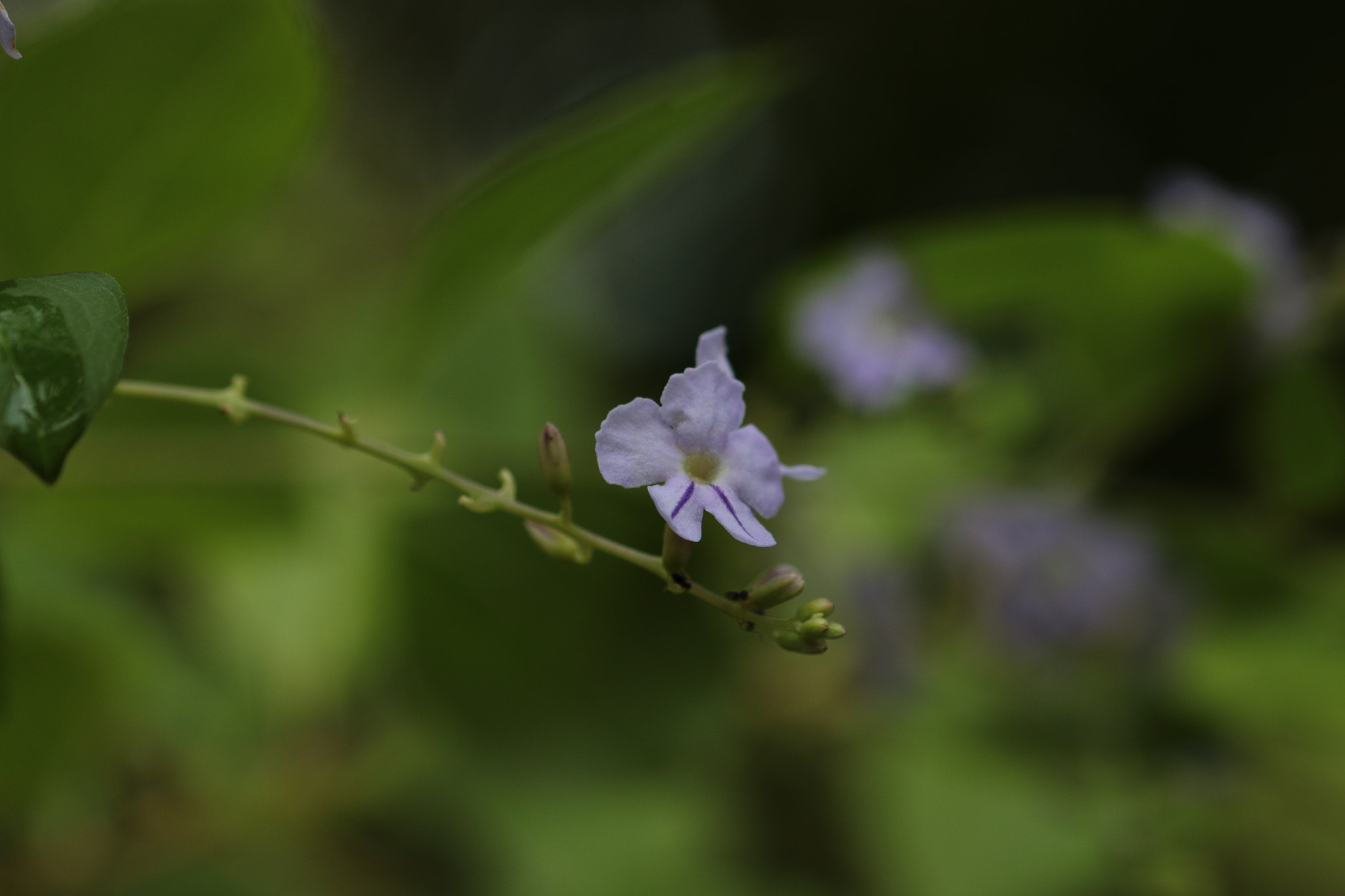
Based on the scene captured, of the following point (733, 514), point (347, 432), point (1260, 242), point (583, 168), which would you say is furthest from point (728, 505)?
point (1260, 242)

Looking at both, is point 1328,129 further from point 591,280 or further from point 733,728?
point 733,728

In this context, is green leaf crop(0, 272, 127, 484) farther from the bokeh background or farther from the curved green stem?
the bokeh background

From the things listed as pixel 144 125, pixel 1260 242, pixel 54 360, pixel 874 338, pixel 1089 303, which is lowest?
pixel 54 360

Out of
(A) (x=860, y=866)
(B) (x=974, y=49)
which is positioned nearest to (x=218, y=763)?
(A) (x=860, y=866)

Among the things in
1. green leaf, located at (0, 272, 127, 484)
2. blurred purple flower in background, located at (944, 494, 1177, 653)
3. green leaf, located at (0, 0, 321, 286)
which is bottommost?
green leaf, located at (0, 272, 127, 484)

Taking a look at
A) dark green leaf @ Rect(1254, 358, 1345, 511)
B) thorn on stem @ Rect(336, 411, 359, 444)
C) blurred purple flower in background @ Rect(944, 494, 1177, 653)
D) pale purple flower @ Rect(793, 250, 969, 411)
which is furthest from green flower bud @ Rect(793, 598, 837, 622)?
dark green leaf @ Rect(1254, 358, 1345, 511)

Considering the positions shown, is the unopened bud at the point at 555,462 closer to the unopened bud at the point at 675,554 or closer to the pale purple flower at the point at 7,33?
the unopened bud at the point at 675,554

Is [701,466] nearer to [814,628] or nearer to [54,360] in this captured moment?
[814,628]
